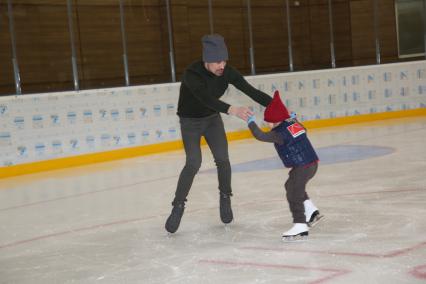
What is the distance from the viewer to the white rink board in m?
10.1

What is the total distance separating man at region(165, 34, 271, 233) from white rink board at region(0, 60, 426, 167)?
17.5 feet

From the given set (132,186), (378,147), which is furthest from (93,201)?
(378,147)

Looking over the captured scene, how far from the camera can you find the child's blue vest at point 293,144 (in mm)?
4535

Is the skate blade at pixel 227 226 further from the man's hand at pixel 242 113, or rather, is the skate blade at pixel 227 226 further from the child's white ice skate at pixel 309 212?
the man's hand at pixel 242 113

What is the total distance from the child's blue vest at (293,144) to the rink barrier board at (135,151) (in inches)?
244

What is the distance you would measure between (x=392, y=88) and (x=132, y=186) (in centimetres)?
728

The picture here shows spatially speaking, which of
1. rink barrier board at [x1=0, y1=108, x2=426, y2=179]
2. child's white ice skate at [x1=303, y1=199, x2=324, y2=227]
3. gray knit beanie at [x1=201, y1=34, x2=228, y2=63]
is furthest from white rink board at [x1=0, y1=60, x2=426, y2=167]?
child's white ice skate at [x1=303, y1=199, x2=324, y2=227]

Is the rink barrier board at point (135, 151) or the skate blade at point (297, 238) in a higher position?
the skate blade at point (297, 238)

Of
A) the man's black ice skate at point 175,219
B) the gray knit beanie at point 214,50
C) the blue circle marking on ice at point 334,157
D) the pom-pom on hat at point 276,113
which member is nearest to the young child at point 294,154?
the pom-pom on hat at point 276,113

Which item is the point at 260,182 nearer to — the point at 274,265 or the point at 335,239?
the point at 335,239

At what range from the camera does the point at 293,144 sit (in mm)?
4555

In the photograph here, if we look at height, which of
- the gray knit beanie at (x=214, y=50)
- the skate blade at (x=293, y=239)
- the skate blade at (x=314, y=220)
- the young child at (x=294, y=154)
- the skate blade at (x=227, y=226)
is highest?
the gray knit beanie at (x=214, y=50)

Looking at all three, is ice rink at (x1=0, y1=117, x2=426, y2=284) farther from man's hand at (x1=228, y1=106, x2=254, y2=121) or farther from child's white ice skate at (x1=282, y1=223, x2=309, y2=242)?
man's hand at (x1=228, y1=106, x2=254, y2=121)

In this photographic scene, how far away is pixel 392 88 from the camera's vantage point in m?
13.9
